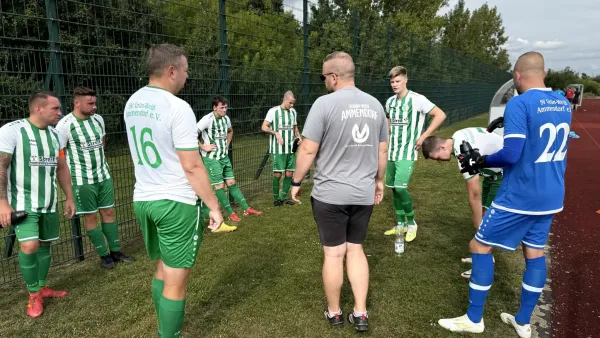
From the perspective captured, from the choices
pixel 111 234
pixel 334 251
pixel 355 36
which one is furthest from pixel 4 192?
pixel 355 36

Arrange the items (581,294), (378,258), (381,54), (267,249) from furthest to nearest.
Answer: (381,54) < (267,249) < (378,258) < (581,294)

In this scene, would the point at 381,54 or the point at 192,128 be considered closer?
the point at 192,128

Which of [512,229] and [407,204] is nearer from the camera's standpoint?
[512,229]

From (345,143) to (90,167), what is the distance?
9.47 feet

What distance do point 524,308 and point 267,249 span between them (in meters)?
2.73

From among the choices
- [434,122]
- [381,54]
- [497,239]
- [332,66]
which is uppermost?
[381,54]

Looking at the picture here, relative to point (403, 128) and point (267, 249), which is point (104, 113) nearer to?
point (267, 249)

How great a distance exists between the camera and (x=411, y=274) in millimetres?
4062

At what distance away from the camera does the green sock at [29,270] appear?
342 centimetres

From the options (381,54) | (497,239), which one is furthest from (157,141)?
(381,54)

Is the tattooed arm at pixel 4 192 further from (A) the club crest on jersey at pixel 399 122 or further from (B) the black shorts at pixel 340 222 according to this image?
(A) the club crest on jersey at pixel 399 122

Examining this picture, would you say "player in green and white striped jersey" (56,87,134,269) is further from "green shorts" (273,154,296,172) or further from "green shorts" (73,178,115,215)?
"green shorts" (273,154,296,172)

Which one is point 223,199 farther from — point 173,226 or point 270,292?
point 173,226

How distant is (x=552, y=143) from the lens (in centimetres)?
265
